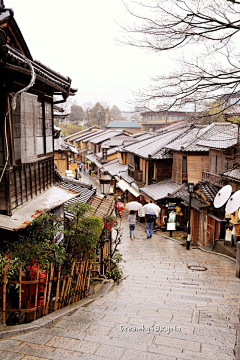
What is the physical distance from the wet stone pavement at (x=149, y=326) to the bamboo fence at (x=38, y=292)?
0.51 metres

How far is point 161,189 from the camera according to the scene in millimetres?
27047

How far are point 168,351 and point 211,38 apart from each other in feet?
21.4

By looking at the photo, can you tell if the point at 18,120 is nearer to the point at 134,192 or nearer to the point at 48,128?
the point at 48,128

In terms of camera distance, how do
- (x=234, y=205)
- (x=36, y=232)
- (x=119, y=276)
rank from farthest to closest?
(x=234, y=205) → (x=119, y=276) → (x=36, y=232)

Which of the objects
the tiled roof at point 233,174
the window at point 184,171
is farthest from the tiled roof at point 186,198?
the tiled roof at point 233,174

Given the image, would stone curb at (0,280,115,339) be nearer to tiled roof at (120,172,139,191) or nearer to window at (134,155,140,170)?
tiled roof at (120,172,139,191)

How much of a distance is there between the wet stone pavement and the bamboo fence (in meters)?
0.51

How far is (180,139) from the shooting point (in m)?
29.0

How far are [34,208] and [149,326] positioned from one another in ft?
13.0

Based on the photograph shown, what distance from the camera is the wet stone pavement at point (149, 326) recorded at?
531 cm

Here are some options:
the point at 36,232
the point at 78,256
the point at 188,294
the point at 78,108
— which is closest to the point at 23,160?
the point at 36,232

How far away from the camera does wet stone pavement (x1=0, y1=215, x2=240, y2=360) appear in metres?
5.31

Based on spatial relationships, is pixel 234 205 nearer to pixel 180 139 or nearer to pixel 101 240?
pixel 101 240

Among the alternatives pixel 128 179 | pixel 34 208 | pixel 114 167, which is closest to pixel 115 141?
pixel 114 167
